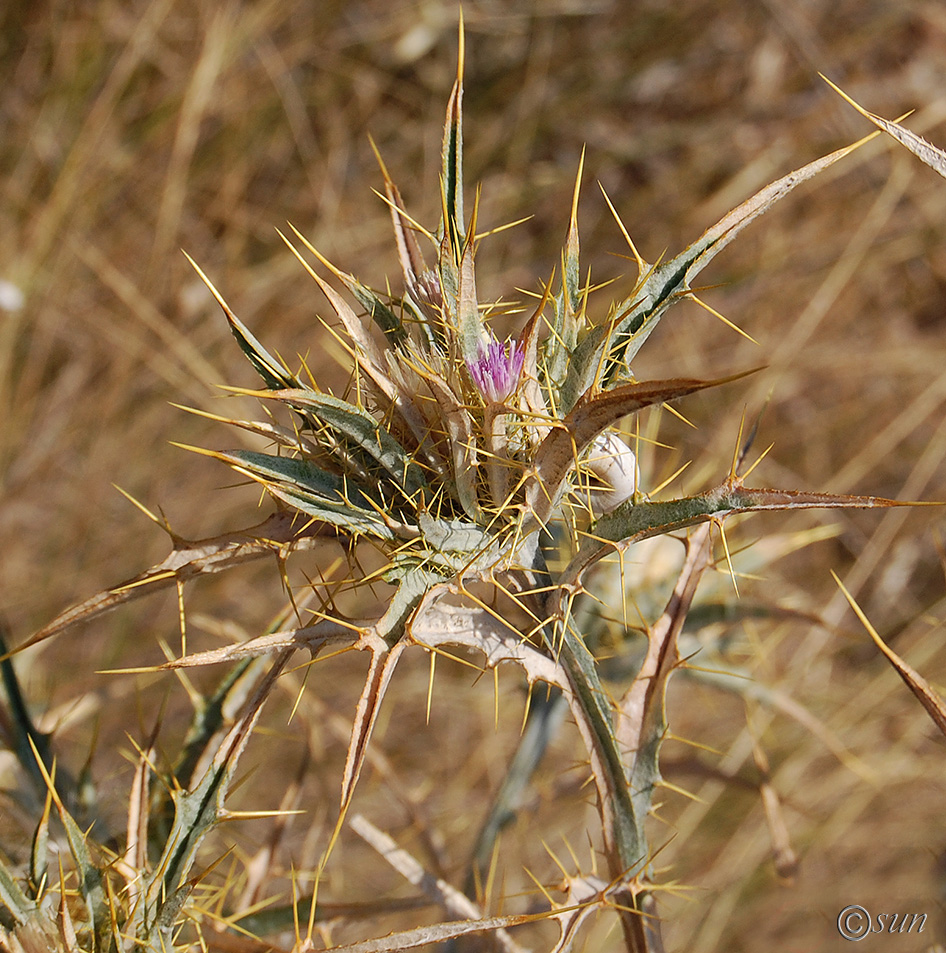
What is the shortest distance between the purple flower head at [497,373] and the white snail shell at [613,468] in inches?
4.9

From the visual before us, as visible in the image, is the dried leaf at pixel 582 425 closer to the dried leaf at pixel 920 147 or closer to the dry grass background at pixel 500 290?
the dried leaf at pixel 920 147

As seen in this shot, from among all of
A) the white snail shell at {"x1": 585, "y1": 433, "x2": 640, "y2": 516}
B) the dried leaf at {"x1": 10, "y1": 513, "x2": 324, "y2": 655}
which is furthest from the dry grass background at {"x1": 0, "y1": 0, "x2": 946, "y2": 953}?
the dried leaf at {"x1": 10, "y1": 513, "x2": 324, "y2": 655}

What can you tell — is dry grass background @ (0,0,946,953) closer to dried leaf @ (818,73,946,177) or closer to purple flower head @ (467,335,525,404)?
dried leaf @ (818,73,946,177)

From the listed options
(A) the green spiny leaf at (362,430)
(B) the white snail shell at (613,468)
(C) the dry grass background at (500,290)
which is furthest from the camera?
(C) the dry grass background at (500,290)

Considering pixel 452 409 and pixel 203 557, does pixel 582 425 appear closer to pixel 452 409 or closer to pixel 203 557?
pixel 452 409

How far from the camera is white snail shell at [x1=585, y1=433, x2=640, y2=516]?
834mm

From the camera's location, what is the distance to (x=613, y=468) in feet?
2.81

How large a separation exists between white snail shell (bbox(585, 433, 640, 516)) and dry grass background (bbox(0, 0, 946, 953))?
5.23 ft

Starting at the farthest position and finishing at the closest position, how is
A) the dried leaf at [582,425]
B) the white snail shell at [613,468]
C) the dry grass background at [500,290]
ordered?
1. the dry grass background at [500,290]
2. the white snail shell at [613,468]
3. the dried leaf at [582,425]

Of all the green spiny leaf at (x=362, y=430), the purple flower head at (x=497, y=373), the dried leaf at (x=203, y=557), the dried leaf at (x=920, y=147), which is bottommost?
the dried leaf at (x=203, y=557)

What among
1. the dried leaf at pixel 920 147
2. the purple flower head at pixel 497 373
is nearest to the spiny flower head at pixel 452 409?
the purple flower head at pixel 497 373

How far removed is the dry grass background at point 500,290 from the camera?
253 cm

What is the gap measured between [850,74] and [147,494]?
309cm

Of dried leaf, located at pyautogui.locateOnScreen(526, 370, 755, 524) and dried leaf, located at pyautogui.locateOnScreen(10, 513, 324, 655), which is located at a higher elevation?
dried leaf, located at pyautogui.locateOnScreen(526, 370, 755, 524)
